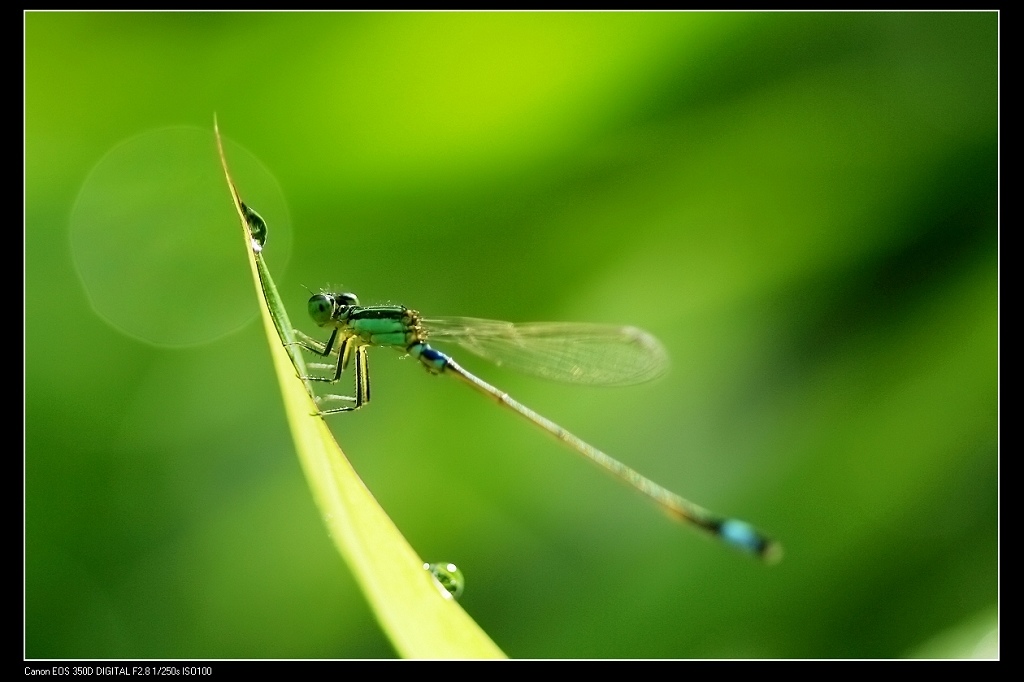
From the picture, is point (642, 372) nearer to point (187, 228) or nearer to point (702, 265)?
point (702, 265)

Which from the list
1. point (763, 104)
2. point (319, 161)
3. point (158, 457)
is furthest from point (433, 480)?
point (763, 104)

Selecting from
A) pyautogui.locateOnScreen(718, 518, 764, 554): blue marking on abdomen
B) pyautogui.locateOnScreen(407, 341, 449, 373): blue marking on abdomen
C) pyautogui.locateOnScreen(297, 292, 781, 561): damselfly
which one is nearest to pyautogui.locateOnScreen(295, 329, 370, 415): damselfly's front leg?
pyautogui.locateOnScreen(297, 292, 781, 561): damselfly

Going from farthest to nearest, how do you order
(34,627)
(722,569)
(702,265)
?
(702,265) → (722,569) → (34,627)

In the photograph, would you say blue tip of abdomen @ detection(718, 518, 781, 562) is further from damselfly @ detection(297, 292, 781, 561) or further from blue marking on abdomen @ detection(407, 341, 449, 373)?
blue marking on abdomen @ detection(407, 341, 449, 373)

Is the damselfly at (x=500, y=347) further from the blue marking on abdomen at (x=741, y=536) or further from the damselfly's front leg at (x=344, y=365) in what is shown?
the blue marking on abdomen at (x=741, y=536)

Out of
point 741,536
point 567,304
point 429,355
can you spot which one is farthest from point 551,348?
point 741,536

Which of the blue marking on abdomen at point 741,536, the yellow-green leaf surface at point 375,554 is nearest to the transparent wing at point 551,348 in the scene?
the blue marking on abdomen at point 741,536
